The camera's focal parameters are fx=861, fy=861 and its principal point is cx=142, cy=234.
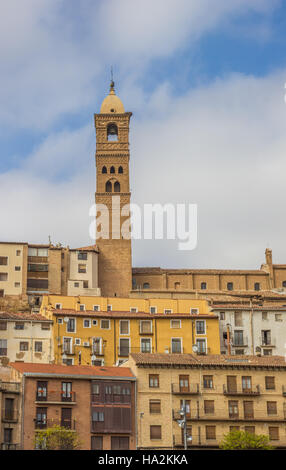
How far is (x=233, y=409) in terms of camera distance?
68688 millimetres

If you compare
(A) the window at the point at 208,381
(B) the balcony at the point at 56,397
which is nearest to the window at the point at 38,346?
(B) the balcony at the point at 56,397

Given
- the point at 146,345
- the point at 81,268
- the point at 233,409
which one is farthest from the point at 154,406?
the point at 81,268

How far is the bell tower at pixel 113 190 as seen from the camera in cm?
11088

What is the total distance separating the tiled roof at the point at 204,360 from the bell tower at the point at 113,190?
3755cm

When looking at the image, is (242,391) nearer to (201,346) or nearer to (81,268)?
(201,346)

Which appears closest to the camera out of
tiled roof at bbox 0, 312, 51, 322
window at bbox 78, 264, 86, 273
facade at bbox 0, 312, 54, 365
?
facade at bbox 0, 312, 54, 365

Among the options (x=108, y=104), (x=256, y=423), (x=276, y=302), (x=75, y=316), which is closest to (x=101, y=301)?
(x=75, y=316)

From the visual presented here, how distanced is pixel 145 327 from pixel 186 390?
1509 centimetres

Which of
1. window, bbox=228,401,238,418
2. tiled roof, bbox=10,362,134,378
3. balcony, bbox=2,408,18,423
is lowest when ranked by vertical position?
balcony, bbox=2,408,18,423

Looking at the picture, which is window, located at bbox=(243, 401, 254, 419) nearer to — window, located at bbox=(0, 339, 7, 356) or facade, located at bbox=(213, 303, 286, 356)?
facade, located at bbox=(213, 303, 286, 356)

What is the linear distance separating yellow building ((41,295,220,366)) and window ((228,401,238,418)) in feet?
38.2

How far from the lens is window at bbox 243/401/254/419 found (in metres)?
68.6

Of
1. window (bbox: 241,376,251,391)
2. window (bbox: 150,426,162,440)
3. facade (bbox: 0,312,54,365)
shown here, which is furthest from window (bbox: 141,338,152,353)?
window (bbox: 150,426,162,440)

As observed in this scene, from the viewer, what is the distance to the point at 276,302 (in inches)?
3999
